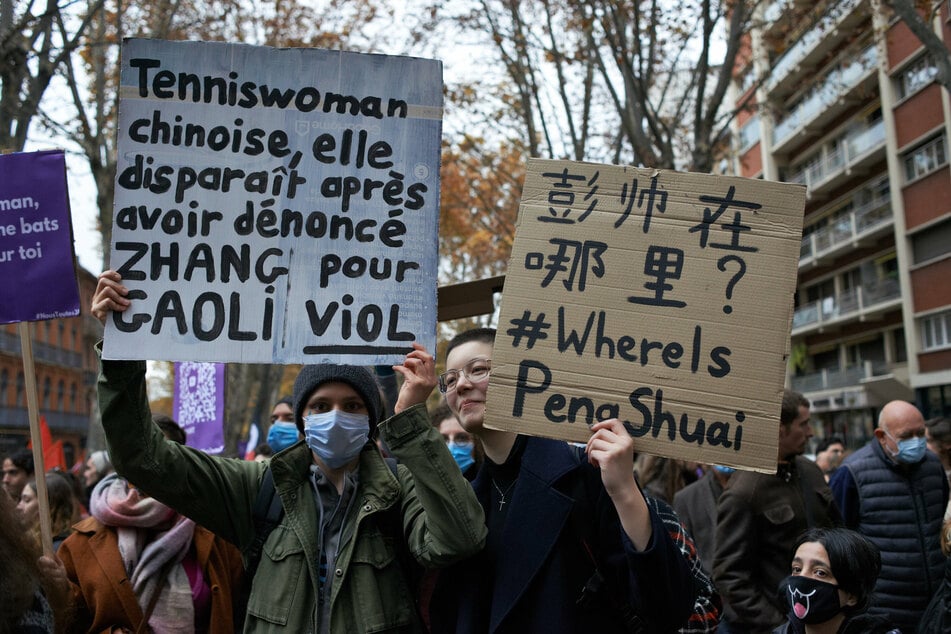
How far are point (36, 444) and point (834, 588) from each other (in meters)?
2.86

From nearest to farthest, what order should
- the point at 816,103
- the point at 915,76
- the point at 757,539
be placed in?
the point at 757,539 → the point at 915,76 → the point at 816,103

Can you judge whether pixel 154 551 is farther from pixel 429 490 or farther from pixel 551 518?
pixel 551 518

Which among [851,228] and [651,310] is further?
[851,228]

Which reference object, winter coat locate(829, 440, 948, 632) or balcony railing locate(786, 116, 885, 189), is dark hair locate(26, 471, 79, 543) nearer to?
winter coat locate(829, 440, 948, 632)

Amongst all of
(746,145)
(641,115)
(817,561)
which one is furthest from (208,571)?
(746,145)

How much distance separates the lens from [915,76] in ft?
89.5

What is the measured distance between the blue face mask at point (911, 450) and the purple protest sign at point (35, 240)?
4450 millimetres

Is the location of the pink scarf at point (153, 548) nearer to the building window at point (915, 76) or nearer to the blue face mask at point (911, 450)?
the blue face mask at point (911, 450)

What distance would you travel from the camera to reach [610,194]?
107 inches

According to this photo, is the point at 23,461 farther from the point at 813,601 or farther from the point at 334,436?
the point at 813,601

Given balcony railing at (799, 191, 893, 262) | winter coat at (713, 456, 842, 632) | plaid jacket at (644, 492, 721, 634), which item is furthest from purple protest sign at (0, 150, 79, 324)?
balcony railing at (799, 191, 893, 262)

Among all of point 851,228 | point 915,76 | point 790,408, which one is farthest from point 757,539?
point 851,228

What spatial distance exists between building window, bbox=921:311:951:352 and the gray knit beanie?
27.4m

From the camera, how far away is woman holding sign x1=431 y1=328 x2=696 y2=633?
2.42 meters
